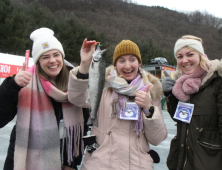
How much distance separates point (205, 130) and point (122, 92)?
822 millimetres

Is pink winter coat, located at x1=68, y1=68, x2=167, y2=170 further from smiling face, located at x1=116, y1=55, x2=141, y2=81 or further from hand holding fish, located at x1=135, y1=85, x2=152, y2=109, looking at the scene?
smiling face, located at x1=116, y1=55, x2=141, y2=81

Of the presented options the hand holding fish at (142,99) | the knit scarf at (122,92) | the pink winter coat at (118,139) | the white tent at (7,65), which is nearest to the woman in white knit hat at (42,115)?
the pink winter coat at (118,139)

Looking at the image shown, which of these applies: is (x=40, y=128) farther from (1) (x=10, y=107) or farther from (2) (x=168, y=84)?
(2) (x=168, y=84)

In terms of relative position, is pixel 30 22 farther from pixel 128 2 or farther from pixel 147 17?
pixel 128 2

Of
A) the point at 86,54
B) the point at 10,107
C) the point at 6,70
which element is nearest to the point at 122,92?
the point at 86,54

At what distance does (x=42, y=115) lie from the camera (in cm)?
197

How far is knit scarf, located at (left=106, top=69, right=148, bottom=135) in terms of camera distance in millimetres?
1879

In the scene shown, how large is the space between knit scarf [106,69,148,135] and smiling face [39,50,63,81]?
1.61 feet

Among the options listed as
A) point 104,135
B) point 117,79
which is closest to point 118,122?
point 104,135

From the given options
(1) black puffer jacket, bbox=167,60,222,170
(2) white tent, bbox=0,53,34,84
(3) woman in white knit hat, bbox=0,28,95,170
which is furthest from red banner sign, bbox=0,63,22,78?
(1) black puffer jacket, bbox=167,60,222,170

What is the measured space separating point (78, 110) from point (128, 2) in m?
89.3

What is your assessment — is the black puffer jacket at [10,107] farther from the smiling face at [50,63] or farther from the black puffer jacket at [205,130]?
the black puffer jacket at [205,130]

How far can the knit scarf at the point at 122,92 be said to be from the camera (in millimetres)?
1879

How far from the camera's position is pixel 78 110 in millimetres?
2129
